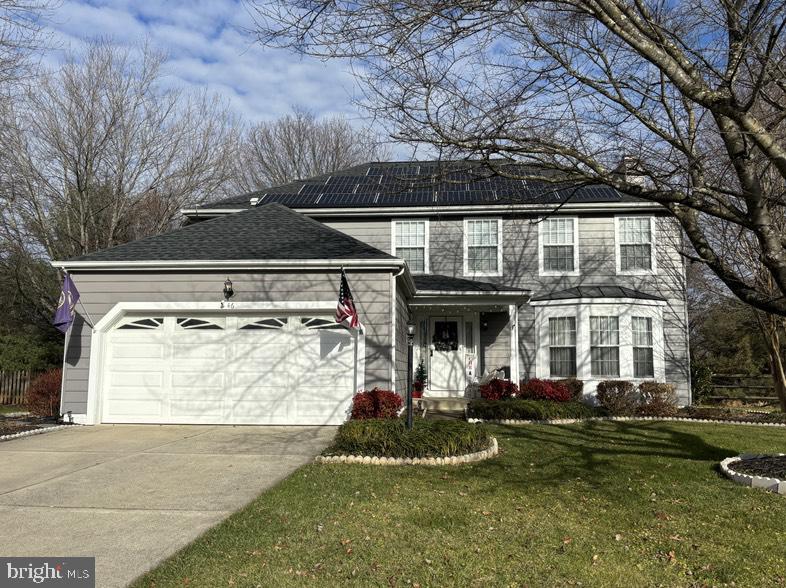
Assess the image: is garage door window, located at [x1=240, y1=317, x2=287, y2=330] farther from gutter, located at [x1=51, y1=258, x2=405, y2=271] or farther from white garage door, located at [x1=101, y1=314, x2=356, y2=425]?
gutter, located at [x1=51, y1=258, x2=405, y2=271]

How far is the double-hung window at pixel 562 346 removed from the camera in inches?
578

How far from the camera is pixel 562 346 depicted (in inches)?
583

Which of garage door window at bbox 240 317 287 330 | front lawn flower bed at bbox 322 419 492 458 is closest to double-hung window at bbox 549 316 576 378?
front lawn flower bed at bbox 322 419 492 458

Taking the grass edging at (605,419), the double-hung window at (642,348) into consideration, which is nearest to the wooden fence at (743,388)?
the double-hung window at (642,348)

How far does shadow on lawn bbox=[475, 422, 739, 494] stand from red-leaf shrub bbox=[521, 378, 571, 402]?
3.51ft

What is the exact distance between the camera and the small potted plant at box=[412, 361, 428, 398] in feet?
48.0

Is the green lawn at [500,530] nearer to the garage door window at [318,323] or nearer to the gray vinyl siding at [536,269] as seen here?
the garage door window at [318,323]

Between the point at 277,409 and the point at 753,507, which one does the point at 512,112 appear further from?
the point at 277,409

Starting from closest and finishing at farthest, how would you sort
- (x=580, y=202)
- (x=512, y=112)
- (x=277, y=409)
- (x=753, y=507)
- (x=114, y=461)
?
(x=753, y=507)
(x=512, y=112)
(x=114, y=461)
(x=277, y=409)
(x=580, y=202)

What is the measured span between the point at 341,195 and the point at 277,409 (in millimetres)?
7397

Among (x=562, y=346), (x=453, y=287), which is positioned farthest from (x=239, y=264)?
(x=562, y=346)

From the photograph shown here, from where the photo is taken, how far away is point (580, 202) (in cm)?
1520

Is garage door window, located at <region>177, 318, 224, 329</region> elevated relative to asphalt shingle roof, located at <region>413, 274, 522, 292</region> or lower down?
lower down

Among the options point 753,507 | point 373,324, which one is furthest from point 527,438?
point 753,507
